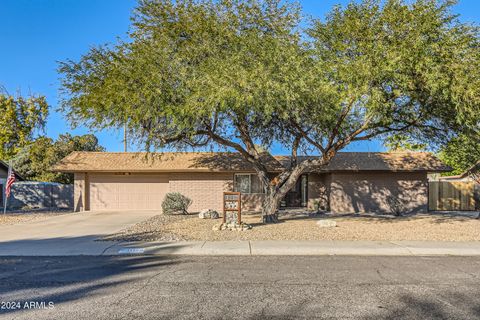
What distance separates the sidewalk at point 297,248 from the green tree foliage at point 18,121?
27219mm

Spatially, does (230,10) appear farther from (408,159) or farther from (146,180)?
(408,159)

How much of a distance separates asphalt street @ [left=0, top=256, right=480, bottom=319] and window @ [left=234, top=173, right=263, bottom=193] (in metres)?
13.7

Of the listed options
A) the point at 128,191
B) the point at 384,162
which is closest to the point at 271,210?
the point at 384,162

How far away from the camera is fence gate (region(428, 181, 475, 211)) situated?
2509cm

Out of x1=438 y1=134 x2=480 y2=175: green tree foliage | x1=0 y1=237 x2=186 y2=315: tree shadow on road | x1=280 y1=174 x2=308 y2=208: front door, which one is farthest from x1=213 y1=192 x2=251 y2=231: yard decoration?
x1=280 y1=174 x2=308 y2=208: front door

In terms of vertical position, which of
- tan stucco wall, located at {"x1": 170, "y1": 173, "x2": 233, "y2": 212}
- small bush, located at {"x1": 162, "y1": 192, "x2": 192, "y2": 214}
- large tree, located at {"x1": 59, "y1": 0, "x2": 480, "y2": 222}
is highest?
large tree, located at {"x1": 59, "y1": 0, "x2": 480, "y2": 222}

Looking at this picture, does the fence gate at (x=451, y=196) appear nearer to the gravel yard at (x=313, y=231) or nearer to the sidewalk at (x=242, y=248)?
the gravel yard at (x=313, y=231)

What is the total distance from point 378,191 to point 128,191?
50.5 feet

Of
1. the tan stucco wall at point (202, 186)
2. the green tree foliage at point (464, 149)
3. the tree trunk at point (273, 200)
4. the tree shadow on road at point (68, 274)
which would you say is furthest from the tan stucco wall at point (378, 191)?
the tree shadow on road at point (68, 274)

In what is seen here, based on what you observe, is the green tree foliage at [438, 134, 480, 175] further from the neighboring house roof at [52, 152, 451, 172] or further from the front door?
the front door

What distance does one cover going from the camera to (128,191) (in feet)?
79.2

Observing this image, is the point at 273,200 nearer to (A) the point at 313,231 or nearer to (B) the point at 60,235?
(A) the point at 313,231

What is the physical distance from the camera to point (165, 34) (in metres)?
13.7

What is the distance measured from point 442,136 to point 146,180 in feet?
54.5
